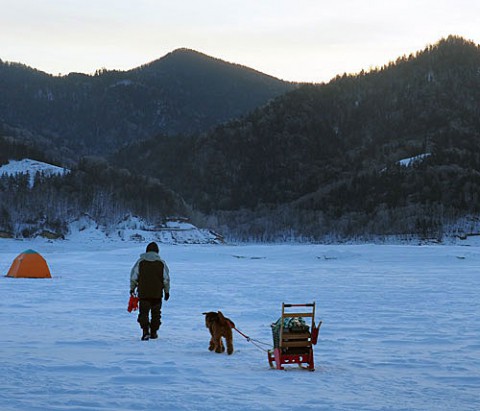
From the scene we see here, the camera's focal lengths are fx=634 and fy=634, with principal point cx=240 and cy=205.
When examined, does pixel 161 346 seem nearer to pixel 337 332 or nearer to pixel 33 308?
pixel 337 332

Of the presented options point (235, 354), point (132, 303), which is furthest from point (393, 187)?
point (235, 354)

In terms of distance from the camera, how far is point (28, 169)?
105 metres

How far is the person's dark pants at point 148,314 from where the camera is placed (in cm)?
1002

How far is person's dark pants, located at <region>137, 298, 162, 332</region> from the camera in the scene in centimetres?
1002

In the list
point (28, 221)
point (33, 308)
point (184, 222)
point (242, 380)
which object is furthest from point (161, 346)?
point (184, 222)

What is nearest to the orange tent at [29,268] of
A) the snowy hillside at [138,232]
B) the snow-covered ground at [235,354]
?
the snow-covered ground at [235,354]

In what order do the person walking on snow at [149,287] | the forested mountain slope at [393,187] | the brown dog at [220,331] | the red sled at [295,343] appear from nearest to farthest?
the red sled at [295,343] < the brown dog at [220,331] < the person walking on snow at [149,287] < the forested mountain slope at [393,187]

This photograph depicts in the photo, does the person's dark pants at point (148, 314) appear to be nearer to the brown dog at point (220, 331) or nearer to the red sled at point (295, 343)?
the brown dog at point (220, 331)

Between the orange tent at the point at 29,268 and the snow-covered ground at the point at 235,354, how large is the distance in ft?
14.9

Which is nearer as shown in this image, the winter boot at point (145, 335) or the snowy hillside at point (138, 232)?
the winter boot at point (145, 335)

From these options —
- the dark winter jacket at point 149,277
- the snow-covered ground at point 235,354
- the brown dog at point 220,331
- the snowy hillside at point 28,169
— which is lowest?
the snow-covered ground at point 235,354

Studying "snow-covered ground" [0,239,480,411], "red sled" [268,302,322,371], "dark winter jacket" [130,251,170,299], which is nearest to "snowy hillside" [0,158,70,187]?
"snow-covered ground" [0,239,480,411]

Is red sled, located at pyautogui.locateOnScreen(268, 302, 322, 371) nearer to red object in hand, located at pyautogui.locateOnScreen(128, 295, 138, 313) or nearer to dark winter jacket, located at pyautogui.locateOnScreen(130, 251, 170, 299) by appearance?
dark winter jacket, located at pyautogui.locateOnScreen(130, 251, 170, 299)

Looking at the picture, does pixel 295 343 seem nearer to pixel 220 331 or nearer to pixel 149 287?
pixel 220 331
